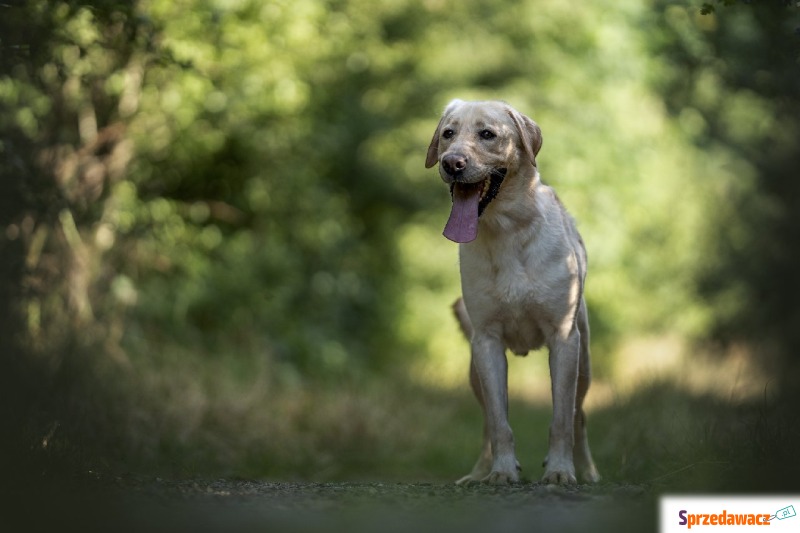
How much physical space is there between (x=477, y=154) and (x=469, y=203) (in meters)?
0.28

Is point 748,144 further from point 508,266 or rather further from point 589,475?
point 508,266

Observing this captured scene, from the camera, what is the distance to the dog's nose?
6555mm

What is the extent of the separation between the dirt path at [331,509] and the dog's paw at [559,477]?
454 mm

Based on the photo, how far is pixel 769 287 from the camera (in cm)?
1564

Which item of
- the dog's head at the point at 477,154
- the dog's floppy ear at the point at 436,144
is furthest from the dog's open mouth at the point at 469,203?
the dog's floppy ear at the point at 436,144

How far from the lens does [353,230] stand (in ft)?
68.8

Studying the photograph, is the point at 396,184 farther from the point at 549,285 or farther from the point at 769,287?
the point at 549,285

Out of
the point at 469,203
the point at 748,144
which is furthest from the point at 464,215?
the point at 748,144

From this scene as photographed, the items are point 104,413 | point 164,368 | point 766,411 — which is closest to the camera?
point 766,411

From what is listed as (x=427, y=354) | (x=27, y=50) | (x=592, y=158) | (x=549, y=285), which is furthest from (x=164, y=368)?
(x=592, y=158)

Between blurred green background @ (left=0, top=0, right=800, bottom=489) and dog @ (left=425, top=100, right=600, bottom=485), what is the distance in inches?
34.6

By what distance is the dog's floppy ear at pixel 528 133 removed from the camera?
6926 mm

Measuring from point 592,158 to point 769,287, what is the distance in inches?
244

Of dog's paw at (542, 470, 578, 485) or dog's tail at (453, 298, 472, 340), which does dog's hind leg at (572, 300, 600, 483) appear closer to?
dog's tail at (453, 298, 472, 340)
